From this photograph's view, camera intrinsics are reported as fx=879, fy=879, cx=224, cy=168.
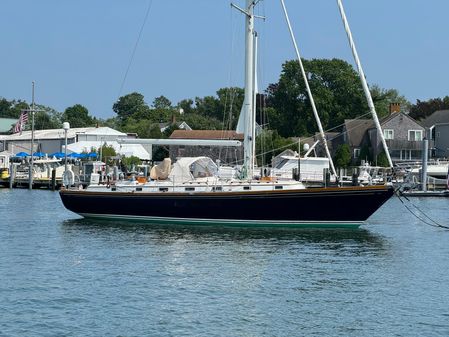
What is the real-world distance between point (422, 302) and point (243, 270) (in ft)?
23.3

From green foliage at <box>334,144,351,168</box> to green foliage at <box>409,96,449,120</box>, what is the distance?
37.2 metres

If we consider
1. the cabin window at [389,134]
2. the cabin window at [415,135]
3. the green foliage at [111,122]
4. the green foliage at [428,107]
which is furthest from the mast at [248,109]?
the green foliage at [111,122]

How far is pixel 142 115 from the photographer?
165125 millimetres

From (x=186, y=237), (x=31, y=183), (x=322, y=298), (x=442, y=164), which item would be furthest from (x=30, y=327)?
(x=442, y=164)

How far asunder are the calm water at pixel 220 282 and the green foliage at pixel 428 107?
97960 mm

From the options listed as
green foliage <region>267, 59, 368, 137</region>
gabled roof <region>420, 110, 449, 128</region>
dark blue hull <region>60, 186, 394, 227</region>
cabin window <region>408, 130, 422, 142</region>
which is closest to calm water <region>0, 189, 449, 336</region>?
dark blue hull <region>60, 186, 394, 227</region>

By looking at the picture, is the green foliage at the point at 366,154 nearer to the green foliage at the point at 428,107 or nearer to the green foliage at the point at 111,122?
the green foliage at the point at 428,107

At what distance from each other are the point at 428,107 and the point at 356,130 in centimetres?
3372

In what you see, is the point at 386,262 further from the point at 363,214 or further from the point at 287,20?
the point at 287,20

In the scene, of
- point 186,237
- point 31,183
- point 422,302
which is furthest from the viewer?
point 31,183

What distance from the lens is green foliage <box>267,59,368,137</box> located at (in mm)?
128500

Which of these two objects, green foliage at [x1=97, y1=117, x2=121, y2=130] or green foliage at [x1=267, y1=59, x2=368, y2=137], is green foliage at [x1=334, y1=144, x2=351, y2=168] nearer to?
green foliage at [x1=267, y1=59, x2=368, y2=137]

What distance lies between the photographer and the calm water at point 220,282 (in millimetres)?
22750

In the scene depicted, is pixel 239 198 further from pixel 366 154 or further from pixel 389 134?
pixel 389 134
